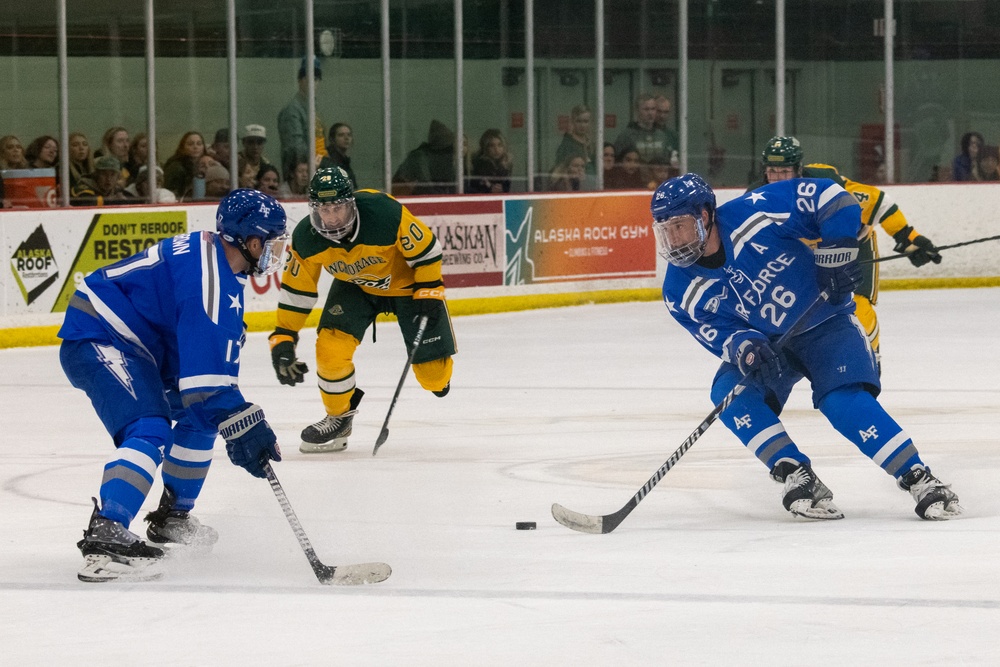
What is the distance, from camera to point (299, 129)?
1035 centimetres

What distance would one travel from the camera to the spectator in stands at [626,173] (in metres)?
11.5

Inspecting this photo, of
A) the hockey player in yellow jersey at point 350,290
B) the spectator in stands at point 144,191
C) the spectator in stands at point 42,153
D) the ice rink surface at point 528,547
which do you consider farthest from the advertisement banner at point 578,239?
the hockey player in yellow jersey at point 350,290

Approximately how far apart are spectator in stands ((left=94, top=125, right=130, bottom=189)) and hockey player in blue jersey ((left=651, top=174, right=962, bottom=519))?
585 centimetres

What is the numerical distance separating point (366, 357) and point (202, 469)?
421 centimetres

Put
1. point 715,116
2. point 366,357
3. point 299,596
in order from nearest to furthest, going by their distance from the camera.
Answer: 1. point 299,596
2. point 366,357
3. point 715,116

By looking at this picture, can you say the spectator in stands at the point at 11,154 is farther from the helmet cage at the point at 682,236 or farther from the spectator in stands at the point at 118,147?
the helmet cage at the point at 682,236

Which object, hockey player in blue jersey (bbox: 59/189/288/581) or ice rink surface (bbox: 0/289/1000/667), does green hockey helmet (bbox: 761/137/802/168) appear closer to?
ice rink surface (bbox: 0/289/1000/667)

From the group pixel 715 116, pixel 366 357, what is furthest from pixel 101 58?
pixel 715 116

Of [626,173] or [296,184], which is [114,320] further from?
[626,173]

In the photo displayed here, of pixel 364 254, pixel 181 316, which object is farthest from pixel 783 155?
pixel 181 316

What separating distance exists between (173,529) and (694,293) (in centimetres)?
147

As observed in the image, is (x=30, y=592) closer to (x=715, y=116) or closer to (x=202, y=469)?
(x=202, y=469)

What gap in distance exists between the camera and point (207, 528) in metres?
3.85

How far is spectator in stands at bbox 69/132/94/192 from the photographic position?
30.1 ft
